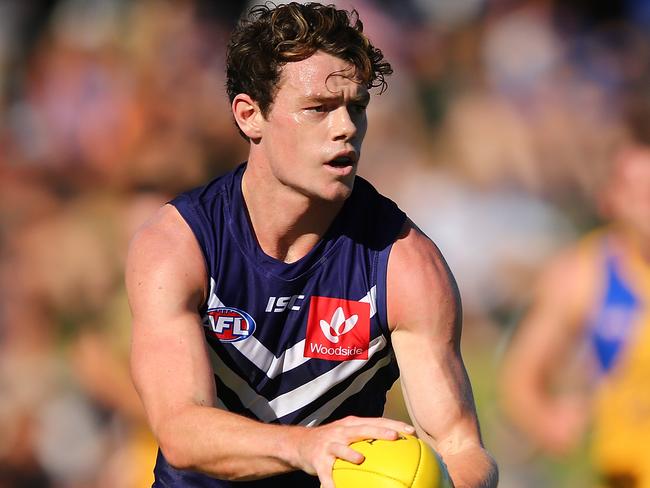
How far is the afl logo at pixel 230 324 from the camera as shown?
4.03 m

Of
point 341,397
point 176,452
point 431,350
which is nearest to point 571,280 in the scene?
point 341,397

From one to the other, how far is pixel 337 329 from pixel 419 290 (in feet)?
1.12

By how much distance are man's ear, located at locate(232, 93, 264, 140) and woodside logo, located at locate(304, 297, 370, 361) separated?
671mm

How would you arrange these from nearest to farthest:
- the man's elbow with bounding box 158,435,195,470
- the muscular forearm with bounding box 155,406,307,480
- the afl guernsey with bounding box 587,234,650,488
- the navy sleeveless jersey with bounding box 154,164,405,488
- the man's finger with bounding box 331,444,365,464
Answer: the man's finger with bounding box 331,444,365,464, the muscular forearm with bounding box 155,406,307,480, the man's elbow with bounding box 158,435,195,470, the navy sleeveless jersey with bounding box 154,164,405,488, the afl guernsey with bounding box 587,234,650,488

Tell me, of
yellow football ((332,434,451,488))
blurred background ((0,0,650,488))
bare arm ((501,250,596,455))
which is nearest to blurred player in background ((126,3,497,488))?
yellow football ((332,434,451,488))

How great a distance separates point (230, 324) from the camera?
4.06m

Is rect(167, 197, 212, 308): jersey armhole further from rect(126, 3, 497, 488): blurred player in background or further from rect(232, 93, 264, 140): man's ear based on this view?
rect(232, 93, 264, 140): man's ear

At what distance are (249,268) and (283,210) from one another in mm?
250

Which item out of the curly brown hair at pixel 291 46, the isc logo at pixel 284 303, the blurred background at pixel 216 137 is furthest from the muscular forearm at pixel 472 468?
the blurred background at pixel 216 137

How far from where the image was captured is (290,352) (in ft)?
13.6

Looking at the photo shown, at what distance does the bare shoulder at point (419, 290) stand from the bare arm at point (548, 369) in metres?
3.24

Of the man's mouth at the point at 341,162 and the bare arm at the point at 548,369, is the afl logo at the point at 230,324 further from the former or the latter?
the bare arm at the point at 548,369

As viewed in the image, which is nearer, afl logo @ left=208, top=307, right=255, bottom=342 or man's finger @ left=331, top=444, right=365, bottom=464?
man's finger @ left=331, top=444, right=365, bottom=464

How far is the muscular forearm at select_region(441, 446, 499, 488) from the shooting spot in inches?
143
